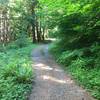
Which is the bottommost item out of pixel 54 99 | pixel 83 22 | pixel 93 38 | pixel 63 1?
pixel 54 99

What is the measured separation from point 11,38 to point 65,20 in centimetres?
1662

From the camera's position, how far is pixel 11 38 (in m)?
31.3

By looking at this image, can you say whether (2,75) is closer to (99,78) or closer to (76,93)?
(76,93)

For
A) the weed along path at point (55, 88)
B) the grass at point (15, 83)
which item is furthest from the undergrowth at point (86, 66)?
the grass at point (15, 83)

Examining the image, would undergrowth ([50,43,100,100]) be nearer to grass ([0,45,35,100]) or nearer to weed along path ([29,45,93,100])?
weed along path ([29,45,93,100])

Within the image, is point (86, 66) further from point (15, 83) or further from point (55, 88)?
point (15, 83)

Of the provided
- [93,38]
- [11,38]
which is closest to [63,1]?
[93,38]

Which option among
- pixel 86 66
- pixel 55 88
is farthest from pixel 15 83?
pixel 86 66

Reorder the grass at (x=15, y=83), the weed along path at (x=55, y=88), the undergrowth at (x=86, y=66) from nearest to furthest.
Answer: the grass at (x=15, y=83) → the weed along path at (x=55, y=88) → the undergrowth at (x=86, y=66)


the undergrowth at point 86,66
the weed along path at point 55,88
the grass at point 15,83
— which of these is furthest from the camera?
the undergrowth at point 86,66

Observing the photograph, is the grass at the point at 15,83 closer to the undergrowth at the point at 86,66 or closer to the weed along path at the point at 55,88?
the weed along path at the point at 55,88

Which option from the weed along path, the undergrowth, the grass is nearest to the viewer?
the grass

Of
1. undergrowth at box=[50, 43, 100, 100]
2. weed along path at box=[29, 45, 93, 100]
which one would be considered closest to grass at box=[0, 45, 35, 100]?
weed along path at box=[29, 45, 93, 100]

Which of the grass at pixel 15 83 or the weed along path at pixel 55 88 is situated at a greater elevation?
the grass at pixel 15 83
